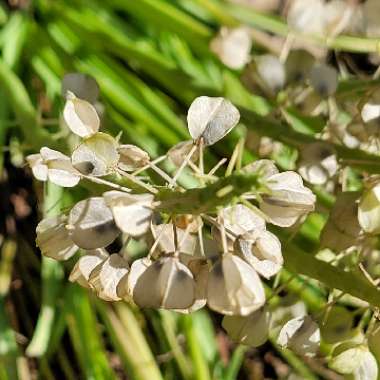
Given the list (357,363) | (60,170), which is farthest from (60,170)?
(357,363)

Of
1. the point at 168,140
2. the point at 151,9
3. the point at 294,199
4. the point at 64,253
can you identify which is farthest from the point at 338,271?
the point at 151,9

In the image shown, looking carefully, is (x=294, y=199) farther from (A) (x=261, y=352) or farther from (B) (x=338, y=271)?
(A) (x=261, y=352)

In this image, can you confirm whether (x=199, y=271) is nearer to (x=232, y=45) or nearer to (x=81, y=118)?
(x=81, y=118)

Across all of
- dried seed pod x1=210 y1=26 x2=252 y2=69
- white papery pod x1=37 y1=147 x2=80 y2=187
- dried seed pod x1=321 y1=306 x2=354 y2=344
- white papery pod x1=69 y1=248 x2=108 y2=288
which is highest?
white papery pod x1=37 y1=147 x2=80 y2=187

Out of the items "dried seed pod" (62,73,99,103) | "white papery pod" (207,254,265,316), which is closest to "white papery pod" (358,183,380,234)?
"white papery pod" (207,254,265,316)

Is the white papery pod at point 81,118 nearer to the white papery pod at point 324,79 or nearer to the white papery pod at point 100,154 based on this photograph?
the white papery pod at point 100,154

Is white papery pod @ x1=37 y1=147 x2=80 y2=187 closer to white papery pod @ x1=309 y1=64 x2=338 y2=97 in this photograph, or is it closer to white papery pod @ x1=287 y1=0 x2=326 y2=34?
white papery pod @ x1=309 y1=64 x2=338 y2=97

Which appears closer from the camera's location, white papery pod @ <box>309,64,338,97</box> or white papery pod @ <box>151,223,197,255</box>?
white papery pod @ <box>151,223,197,255</box>
